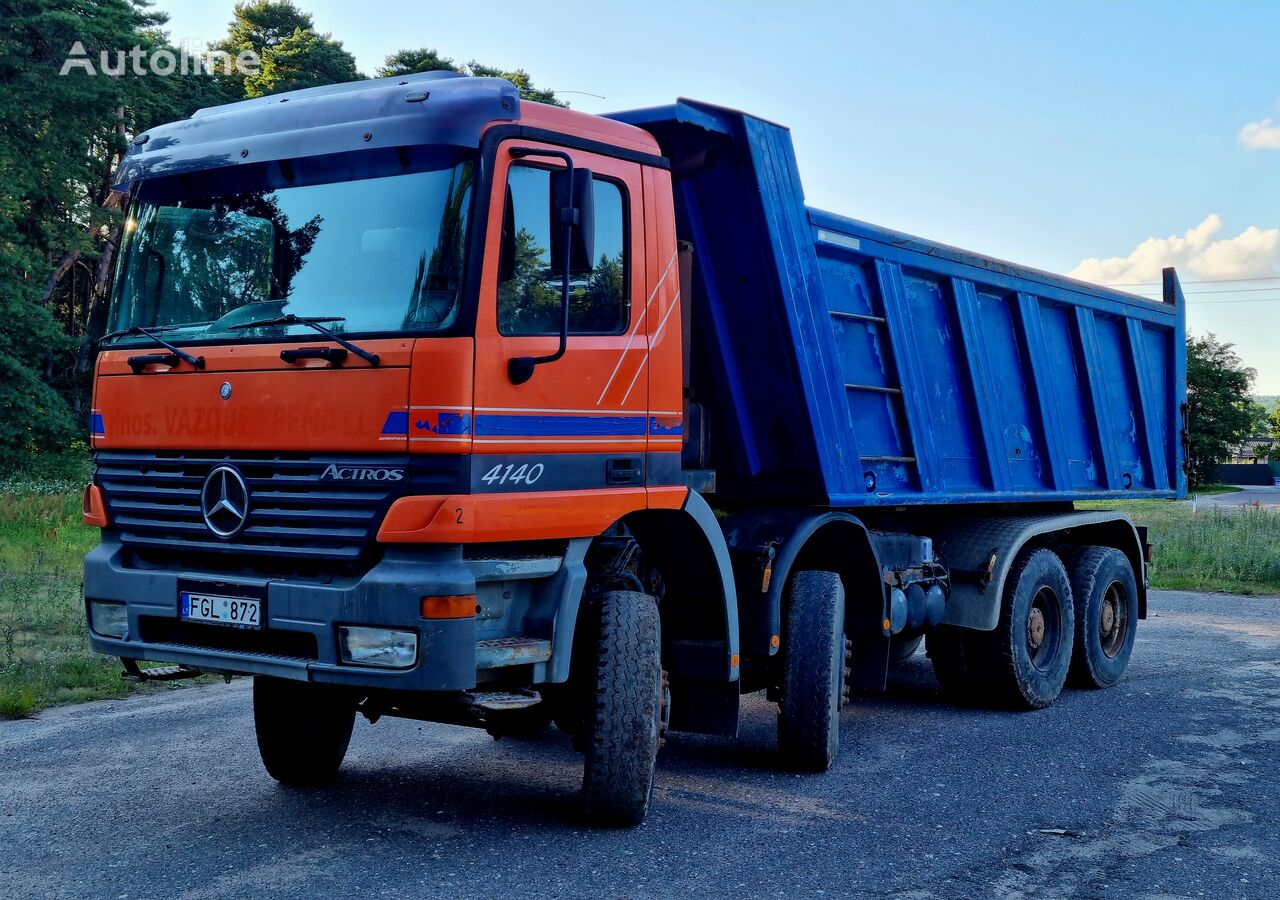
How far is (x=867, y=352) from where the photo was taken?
7.24 meters

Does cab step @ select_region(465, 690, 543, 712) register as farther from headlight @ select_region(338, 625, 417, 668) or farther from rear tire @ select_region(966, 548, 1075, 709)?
rear tire @ select_region(966, 548, 1075, 709)

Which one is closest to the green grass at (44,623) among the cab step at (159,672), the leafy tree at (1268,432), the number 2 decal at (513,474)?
the cab step at (159,672)

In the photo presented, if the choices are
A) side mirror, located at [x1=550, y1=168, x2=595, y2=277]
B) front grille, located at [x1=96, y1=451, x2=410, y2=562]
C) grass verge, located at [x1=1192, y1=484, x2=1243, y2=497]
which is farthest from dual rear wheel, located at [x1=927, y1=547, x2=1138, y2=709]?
grass verge, located at [x1=1192, y1=484, x2=1243, y2=497]

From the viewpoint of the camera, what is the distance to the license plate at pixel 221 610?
4.88 meters

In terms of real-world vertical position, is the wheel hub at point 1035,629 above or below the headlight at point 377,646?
below

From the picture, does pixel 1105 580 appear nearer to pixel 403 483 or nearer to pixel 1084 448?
pixel 1084 448

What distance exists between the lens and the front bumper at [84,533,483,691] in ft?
15.2

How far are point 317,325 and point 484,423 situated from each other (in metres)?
0.75

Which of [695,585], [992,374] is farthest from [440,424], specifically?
[992,374]

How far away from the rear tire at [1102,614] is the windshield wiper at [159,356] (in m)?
6.80

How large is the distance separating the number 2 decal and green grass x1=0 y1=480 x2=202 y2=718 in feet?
14.7

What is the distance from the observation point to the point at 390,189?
16.1 feet

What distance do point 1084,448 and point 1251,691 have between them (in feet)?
6.75

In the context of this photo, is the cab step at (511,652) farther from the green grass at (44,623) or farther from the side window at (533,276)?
the green grass at (44,623)
